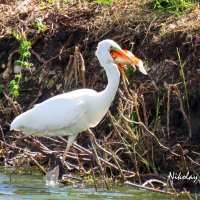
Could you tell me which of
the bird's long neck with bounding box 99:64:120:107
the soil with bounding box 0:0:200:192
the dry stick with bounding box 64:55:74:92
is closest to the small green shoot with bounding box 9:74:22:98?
the soil with bounding box 0:0:200:192

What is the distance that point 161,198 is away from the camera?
29.6ft

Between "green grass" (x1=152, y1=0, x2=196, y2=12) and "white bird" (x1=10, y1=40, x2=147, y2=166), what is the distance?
8.15 feet

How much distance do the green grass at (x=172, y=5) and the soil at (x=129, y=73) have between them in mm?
123

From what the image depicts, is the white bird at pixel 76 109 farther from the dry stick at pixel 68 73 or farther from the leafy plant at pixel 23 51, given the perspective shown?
the leafy plant at pixel 23 51

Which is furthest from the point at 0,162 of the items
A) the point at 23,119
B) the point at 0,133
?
the point at 23,119

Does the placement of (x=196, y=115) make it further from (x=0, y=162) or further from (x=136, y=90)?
(x=0, y=162)

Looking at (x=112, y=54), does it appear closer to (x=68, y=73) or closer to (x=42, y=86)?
(x=68, y=73)

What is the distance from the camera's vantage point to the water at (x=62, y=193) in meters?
8.98

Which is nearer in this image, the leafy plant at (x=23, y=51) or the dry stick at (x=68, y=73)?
the dry stick at (x=68, y=73)

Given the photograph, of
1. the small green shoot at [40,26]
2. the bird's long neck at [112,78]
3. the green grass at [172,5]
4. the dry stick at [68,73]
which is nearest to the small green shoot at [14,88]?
the dry stick at [68,73]

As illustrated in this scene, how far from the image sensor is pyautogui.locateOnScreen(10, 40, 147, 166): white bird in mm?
9516

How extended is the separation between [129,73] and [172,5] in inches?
52.9

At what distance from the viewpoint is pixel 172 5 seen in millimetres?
12008

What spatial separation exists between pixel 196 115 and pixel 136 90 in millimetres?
810
